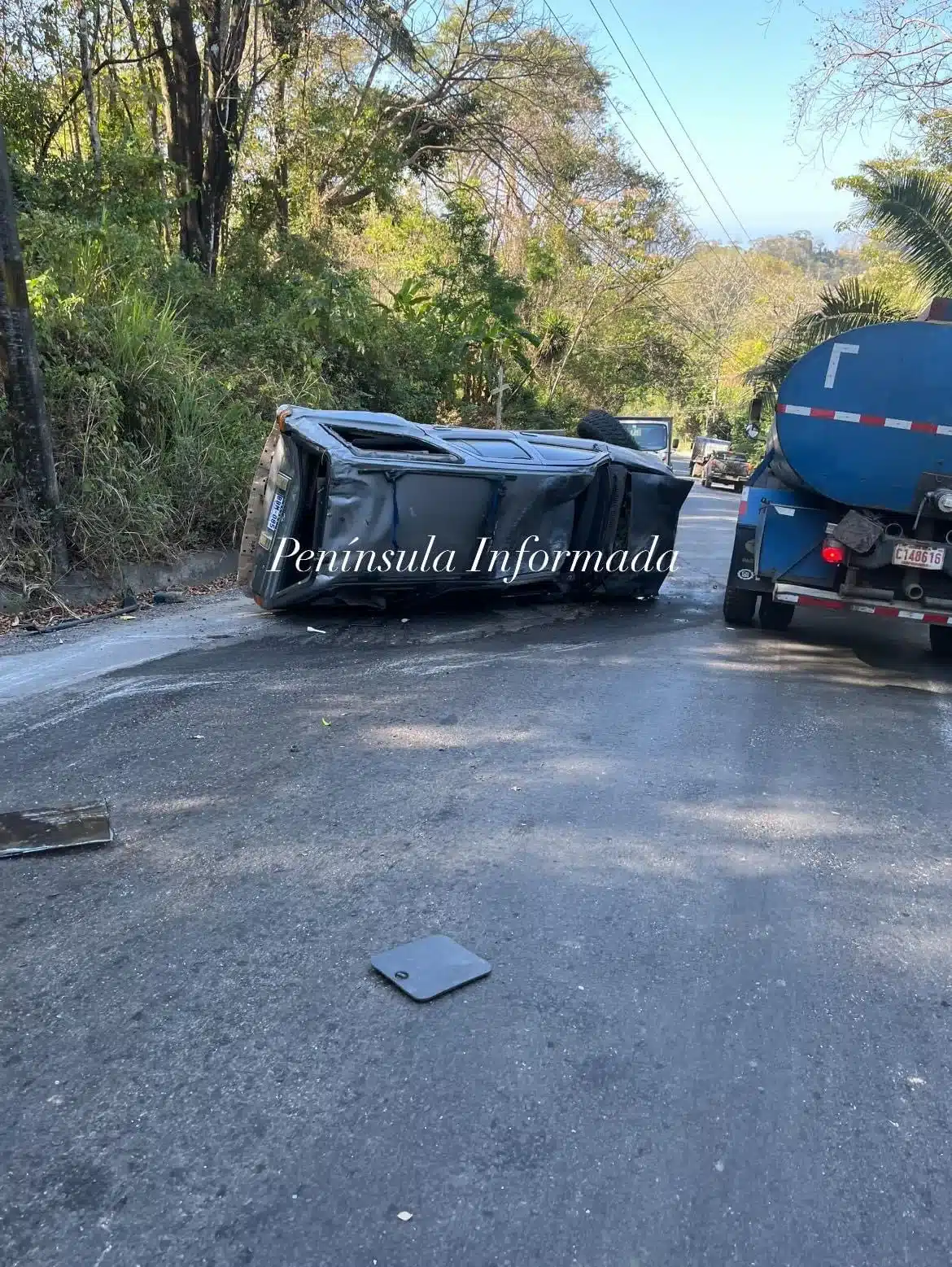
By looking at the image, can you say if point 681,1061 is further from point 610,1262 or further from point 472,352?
point 472,352

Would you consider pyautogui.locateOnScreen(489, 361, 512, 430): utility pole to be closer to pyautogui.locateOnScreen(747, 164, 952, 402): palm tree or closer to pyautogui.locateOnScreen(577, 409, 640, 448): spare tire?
pyautogui.locateOnScreen(747, 164, 952, 402): palm tree

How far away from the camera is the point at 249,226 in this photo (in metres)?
16.9

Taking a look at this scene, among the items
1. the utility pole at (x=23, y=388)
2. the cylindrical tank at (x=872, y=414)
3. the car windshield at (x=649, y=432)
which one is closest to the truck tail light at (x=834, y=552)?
the cylindrical tank at (x=872, y=414)

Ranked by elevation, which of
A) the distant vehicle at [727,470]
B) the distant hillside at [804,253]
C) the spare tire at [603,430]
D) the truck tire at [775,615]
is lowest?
the truck tire at [775,615]

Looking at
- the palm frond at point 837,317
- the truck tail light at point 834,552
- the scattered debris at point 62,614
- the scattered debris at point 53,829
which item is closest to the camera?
the scattered debris at point 53,829

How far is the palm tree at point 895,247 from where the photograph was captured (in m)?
14.3

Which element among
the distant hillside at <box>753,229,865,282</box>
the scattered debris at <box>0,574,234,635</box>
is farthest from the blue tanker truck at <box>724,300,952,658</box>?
the distant hillside at <box>753,229,865,282</box>

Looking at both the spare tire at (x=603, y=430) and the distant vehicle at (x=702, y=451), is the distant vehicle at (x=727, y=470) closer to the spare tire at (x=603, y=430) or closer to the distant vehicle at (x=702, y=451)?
the distant vehicle at (x=702, y=451)

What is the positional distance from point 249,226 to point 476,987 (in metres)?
16.7

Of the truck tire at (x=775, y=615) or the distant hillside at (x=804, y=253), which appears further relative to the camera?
the distant hillside at (x=804, y=253)

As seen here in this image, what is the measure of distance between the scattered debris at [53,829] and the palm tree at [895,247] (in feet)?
38.6

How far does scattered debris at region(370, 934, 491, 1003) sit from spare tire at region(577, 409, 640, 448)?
365 inches

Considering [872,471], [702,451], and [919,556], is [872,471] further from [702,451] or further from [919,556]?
[702,451]

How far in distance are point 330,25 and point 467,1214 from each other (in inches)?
751
